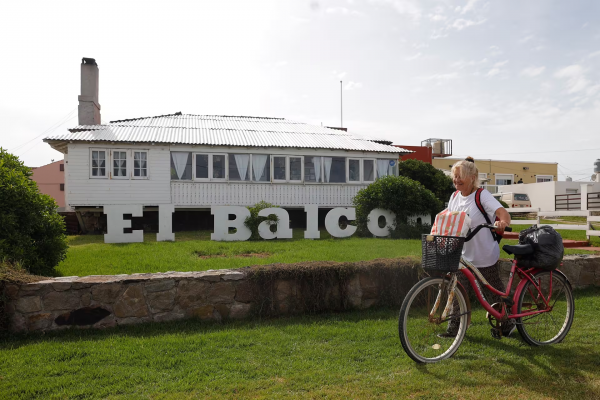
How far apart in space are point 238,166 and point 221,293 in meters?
12.7

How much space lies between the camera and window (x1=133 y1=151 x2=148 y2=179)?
16391 millimetres

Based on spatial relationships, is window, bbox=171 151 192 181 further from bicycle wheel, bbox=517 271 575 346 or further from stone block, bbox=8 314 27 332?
bicycle wheel, bbox=517 271 575 346

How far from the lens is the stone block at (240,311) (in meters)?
5.19

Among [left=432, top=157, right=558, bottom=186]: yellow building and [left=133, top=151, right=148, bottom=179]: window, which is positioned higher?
[left=432, top=157, right=558, bottom=186]: yellow building

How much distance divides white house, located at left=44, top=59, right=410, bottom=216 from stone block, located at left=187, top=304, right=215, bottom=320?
12.1 meters

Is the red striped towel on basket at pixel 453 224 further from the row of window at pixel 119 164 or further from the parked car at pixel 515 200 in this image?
the parked car at pixel 515 200

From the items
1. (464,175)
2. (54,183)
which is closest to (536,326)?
(464,175)

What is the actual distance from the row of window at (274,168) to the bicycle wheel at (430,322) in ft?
45.9

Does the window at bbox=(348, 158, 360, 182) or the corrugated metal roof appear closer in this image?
the corrugated metal roof

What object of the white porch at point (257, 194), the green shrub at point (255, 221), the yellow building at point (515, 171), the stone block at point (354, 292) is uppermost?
the yellow building at point (515, 171)

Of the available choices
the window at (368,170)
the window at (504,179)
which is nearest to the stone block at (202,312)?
the window at (368,170)

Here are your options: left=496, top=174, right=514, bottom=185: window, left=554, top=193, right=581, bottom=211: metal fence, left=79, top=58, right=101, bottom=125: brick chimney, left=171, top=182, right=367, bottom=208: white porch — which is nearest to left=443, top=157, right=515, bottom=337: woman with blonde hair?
left=171, top=182, right=367, bottom=208: white porch

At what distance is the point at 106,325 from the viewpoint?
4.83 meters

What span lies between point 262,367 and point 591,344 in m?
3.29
